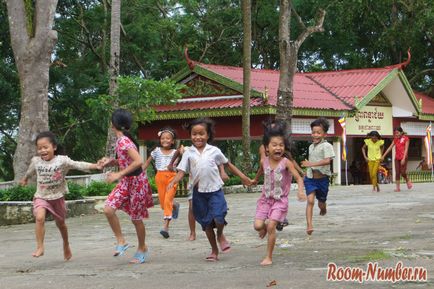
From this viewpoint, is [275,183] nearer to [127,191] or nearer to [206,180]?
[206,180]

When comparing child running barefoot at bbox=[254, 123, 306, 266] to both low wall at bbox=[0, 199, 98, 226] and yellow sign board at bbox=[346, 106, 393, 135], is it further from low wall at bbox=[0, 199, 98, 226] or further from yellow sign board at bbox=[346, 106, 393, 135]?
yellow sign board at bbox=[346, 106, 393, 135]

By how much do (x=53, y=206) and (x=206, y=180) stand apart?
5.98 ft

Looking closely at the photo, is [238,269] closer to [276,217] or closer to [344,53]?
[276,217]

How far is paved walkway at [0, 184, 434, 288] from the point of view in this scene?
627 cm

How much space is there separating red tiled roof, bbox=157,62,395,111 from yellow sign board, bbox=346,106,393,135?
1072 mm

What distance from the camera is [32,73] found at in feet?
48.4

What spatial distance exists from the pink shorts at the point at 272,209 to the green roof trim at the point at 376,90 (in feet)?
68.5

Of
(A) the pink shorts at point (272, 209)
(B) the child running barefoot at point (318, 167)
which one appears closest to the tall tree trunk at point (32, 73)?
(B) the child running barefoot at point (318, 167)

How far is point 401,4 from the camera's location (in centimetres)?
3428

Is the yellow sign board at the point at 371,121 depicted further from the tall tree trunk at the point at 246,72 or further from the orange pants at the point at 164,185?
the orange pants at the point at 164,185

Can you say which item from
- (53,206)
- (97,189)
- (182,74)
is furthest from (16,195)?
(182,74)

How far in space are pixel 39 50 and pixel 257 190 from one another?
31.2 feet

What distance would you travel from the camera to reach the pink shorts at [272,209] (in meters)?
7.24

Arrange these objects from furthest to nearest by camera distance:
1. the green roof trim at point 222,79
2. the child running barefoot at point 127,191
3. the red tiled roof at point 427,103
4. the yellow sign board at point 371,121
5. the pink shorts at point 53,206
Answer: the red tiled roof at point 427,103 → the yellow sign board at point 371,121 → the green roof trim at point 222,79 → the pink shorts at point 53,206 → the child running barefoot at point 127,191
